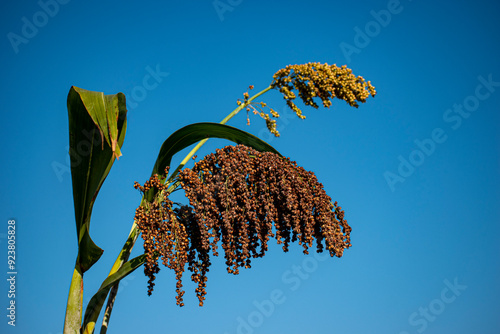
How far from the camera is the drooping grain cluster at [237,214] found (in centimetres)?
391

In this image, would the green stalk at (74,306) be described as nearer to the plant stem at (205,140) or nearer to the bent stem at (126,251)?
the bent stem at (126,251)

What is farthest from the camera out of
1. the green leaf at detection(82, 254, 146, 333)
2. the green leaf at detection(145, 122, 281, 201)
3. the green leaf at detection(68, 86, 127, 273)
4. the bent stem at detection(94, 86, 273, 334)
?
the green leaf at detection(145, 122, 281, 201)

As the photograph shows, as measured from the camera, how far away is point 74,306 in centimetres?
398

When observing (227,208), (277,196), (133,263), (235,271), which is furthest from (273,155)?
(133,263)

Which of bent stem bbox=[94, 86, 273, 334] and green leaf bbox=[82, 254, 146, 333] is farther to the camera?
bent stem bbox=[94, 86, 273, 334]

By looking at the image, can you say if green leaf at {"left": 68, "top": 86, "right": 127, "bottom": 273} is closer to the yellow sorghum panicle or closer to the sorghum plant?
the sorghum plant

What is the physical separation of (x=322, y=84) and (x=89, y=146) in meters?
2.27

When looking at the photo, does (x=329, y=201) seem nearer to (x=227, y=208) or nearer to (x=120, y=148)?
(x=227, y=208)

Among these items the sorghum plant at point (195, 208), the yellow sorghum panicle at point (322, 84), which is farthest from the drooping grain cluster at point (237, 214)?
the yellow sorghum panicle at point (322, 84)

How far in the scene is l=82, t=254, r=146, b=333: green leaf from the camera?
13.0ft

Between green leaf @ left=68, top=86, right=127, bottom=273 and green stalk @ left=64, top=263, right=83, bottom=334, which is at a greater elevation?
green leaf @ left=68, top=86, right=127, bottom=273

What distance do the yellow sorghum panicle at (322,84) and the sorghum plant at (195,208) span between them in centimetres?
89

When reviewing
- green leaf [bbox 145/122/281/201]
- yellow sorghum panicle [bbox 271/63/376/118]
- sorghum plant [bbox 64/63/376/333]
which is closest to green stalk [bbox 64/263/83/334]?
sorghum plant [bbox 64/63/376/333]

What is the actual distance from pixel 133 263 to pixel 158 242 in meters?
0.29
